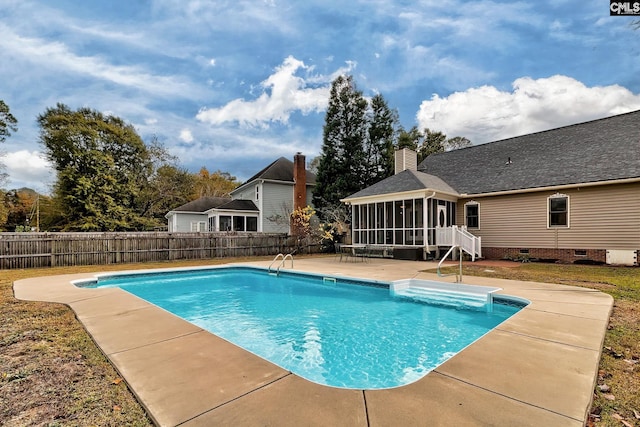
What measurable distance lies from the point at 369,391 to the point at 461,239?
13071 millimetres

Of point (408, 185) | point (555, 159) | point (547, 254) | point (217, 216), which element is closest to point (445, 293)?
point (408, 185)

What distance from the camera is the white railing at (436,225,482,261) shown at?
13.8 metres

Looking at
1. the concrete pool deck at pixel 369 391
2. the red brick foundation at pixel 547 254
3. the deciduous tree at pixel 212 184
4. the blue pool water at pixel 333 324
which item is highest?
the deciduous tree at pixel 212 184

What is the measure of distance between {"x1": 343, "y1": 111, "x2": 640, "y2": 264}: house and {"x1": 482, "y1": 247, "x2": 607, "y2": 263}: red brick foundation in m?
0.03

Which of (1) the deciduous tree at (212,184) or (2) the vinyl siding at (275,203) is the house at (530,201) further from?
(1) the deciduous tree at (212,184)

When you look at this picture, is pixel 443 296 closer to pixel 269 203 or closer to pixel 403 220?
pixel 403 220

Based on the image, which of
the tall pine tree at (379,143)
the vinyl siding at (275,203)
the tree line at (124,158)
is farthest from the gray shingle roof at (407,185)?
the vinyl siding at (275,203)

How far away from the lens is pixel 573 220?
41.2ft

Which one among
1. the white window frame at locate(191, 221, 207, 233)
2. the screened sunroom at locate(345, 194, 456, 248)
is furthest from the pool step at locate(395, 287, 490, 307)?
the white window frame at locate(191, 221, 207, 233)

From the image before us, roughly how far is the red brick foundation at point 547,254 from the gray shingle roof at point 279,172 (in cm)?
1492

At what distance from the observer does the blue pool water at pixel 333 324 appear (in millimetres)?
4242

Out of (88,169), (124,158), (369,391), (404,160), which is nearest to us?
(369,391)

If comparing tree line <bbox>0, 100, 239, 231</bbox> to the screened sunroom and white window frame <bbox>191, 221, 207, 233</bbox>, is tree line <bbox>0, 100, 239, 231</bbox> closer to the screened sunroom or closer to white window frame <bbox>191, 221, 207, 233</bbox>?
white window frame <bbox>191, 221, 207, 233</bbox>

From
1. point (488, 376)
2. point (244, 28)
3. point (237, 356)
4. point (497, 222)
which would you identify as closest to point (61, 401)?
point (237, 356)
